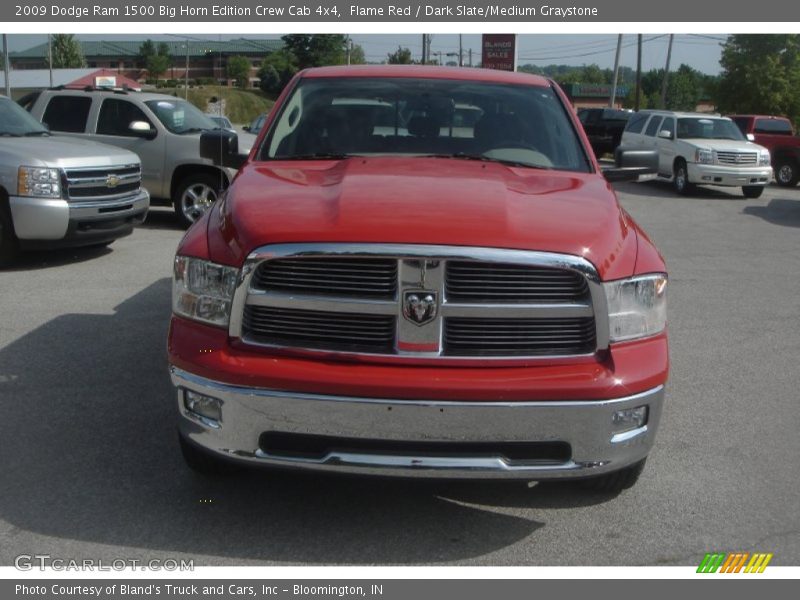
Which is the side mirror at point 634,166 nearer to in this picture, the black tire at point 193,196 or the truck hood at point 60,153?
the truck hood at point 60,153

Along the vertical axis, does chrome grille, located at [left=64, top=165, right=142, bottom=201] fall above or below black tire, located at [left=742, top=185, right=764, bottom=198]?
above

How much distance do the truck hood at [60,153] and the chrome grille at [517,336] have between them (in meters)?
7.10

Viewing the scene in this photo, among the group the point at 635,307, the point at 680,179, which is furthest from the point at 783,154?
the point at 635,307

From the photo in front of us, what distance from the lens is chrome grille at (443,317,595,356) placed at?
3.63 meters

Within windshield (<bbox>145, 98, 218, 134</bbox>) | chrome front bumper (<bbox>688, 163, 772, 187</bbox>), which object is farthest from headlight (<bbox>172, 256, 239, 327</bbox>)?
chrome front bumper (<bbox>688, 163, 772, 187</bbox>)

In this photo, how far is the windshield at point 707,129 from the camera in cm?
2138

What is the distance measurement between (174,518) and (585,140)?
2.96 meters

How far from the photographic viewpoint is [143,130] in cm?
1259

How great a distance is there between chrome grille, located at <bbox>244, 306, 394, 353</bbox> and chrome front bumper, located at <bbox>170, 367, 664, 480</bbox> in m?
0.25

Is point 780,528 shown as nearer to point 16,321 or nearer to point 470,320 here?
point 470,320

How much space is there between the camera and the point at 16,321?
7.33 meters

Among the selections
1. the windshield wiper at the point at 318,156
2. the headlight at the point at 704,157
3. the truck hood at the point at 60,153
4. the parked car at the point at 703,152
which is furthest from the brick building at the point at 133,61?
the windshield wiper at the point at 318,156

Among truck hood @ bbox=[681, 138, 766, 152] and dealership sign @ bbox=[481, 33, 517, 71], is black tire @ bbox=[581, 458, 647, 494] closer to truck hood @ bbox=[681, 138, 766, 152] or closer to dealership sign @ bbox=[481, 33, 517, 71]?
truck hood @ bbox=[681, 138, 766, 152]

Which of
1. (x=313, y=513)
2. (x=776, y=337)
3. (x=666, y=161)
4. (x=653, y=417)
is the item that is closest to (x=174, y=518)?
(x=313, y=513)
